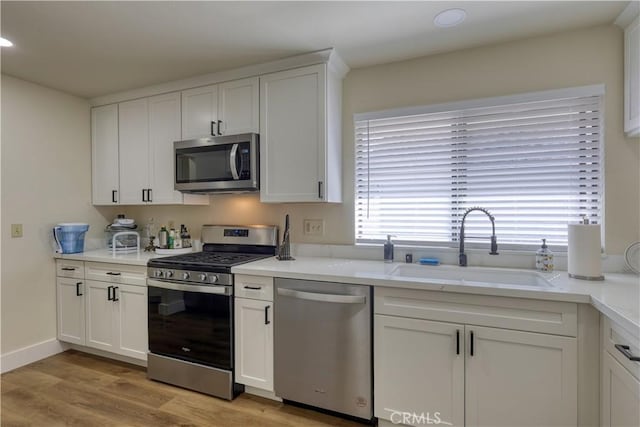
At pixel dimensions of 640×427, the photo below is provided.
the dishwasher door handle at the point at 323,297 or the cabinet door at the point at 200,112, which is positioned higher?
the cabinet door at the point at 200,112

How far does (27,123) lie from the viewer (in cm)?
272

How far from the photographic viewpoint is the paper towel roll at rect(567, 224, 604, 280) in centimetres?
173

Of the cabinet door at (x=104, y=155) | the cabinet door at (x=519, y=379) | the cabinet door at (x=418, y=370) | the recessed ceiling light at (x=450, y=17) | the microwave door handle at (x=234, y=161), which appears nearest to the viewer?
the cabinet door at (x=519, y=379)

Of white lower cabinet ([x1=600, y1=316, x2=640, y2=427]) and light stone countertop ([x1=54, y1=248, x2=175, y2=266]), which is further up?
light stone countertop ([x1=54, y1=248, x2=175, y2=266])

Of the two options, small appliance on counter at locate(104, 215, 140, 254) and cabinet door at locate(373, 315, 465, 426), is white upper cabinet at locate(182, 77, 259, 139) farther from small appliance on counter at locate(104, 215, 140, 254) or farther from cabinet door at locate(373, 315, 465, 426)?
cabinet door at locate(373, 315, 465, 426)

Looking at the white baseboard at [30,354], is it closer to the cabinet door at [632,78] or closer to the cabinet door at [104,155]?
the cabinet door at [104,155]

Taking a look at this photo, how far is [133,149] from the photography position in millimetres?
2998

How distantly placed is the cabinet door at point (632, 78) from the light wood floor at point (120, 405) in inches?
90.6

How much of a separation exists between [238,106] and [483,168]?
6.08 feet

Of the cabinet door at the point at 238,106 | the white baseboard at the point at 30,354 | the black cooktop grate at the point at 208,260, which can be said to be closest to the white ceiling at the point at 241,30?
the cabinet door at the point at 238,106

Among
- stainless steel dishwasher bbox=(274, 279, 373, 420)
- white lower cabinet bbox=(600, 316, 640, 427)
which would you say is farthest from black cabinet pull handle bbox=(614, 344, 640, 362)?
stainless steel dishwasher bbox=(274, 279, 373, 420)

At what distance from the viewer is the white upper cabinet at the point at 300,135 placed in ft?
7.53

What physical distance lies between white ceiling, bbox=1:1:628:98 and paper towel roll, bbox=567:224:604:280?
1.20 metres

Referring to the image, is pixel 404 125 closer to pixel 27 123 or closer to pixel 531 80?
pixel 531 80
